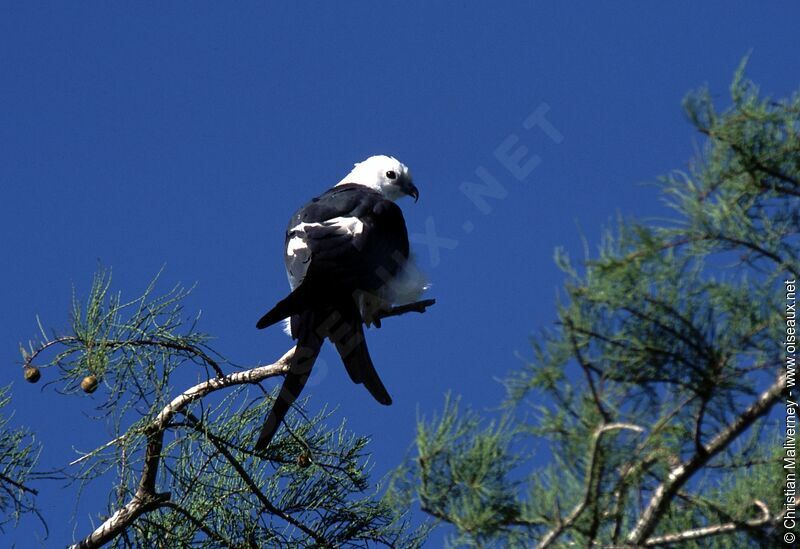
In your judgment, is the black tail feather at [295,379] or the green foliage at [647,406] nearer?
the green foliage at [647,406]

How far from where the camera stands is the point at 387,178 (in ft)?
19.8

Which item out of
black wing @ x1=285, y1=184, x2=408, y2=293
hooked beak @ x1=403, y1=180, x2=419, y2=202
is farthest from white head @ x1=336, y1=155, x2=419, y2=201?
black wing @ x1=285, y1=184, x2=408, y2=293

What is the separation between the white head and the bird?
1.57 feet

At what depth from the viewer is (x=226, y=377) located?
3736 mm

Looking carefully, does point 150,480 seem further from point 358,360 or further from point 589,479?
point 589,479

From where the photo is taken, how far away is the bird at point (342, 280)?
3.93m

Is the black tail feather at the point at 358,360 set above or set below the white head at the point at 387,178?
below

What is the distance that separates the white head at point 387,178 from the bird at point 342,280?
0.48 meters

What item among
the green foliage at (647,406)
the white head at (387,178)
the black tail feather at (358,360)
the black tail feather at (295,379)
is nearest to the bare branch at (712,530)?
the green foliage at (647,406)

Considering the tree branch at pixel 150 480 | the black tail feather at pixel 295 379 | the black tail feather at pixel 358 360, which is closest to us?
the tree branch at pixel 150 480

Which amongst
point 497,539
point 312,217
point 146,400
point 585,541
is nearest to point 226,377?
point 146,400

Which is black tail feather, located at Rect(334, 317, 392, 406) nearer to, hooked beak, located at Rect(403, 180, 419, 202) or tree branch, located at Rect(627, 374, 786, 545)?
hooked beak, located at Rect(403, 180, 419, 202)

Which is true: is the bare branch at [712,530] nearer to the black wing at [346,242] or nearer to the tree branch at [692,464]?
the tree branch at [692,464]

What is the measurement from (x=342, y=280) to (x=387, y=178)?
1.77 metres
